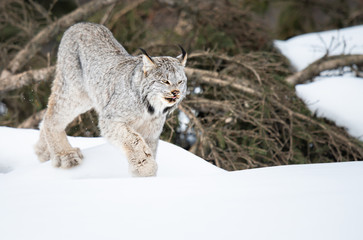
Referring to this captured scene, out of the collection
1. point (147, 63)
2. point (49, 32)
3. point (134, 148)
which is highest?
point (147, 63)

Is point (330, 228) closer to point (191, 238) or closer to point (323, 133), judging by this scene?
point (191, 238)

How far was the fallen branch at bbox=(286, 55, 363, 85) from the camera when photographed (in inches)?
255

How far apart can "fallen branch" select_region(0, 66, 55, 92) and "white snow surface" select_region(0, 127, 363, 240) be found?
2642 mm

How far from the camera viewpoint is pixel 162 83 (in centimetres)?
356

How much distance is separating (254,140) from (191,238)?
9.62ft

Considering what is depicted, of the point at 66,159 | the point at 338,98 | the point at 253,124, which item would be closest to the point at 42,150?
the point at 66,159

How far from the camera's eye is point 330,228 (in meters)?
2.32

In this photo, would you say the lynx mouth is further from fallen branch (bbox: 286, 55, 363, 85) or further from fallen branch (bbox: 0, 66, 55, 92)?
fallen branch (bbox: 286, 55, 363, 85)

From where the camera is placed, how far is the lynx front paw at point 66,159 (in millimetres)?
4250

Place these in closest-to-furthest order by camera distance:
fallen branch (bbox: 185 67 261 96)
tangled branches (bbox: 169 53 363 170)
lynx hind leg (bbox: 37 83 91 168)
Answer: lynx hind leg (bbox: 37 83 91 168) → tangled branches (bbox: 169 53 363 170) → fallen branch (bbox: 185 67 261 96)

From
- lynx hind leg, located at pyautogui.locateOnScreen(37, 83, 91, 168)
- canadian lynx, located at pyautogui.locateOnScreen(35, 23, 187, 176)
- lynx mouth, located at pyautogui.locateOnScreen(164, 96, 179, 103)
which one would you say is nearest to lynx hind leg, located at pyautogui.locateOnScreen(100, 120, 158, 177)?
canadian lynx, located at pyautogui.locateOnScreen(35, 23, 187, 176)

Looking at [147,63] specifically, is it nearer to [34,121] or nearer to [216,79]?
[216,79]

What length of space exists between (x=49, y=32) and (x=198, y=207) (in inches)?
173

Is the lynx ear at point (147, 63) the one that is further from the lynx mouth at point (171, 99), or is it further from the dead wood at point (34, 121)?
the dead wood at point (34, 121)
